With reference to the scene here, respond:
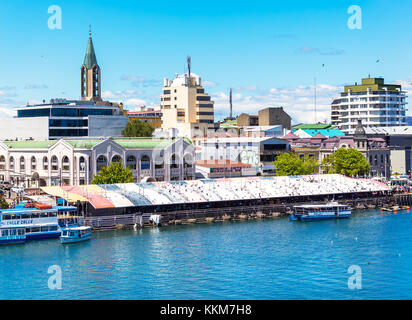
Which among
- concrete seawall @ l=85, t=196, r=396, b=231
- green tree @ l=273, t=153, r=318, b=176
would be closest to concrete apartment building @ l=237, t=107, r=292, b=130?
green tree @ l=273, t=153, r=318, b=176

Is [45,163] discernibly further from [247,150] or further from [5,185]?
[247,150]

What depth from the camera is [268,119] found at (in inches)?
7037

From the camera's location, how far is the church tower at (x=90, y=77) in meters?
161

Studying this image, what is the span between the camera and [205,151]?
136m

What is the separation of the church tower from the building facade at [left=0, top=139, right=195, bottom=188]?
4035 cm

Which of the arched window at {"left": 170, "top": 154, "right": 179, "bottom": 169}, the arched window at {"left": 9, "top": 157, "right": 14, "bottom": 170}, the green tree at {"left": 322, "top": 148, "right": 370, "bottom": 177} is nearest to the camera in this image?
the arched window at {"left": 170, "top": 154, "right": 179, "bottom": 169}

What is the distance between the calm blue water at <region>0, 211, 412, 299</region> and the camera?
57094 millimetres

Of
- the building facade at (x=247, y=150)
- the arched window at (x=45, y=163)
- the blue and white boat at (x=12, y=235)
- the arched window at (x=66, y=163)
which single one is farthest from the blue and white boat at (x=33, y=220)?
the building facade at (x=247, y=150)

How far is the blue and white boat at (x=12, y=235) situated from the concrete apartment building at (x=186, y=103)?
90679mm

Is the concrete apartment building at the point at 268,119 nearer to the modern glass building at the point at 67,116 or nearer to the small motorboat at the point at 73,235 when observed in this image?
the modern glass building at the point at 67,116

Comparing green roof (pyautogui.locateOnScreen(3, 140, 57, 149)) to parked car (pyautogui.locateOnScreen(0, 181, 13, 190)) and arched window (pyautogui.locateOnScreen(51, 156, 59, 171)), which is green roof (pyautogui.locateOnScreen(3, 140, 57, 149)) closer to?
arched window (pyautogui.locateOnScreen(51, 156, 59, 171))
